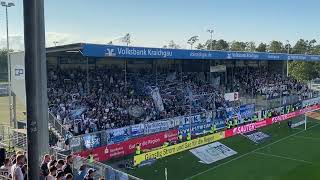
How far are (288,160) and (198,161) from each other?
6.28 meters

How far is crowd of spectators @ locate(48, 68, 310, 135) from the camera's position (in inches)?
1006

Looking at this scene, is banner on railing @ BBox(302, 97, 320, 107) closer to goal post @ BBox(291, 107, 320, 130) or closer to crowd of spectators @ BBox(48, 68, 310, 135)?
goal post @ BBox(291, 107, 320, 130)

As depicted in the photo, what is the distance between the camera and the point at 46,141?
10.9 m

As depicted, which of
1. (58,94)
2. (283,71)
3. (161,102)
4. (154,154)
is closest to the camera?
(154,154)

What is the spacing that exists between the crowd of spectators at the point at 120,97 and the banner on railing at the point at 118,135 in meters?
1.24

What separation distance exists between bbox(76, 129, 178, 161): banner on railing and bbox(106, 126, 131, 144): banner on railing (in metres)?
0.46

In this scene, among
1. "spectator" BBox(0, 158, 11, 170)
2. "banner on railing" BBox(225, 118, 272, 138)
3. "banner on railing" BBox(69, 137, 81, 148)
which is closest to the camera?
"spectator" BBox(0, 158, 11, 170)

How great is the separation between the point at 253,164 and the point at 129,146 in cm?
838

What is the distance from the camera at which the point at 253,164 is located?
27.0 meters

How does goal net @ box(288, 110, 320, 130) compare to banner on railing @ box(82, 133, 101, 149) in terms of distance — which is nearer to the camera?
banner on railing @ box(82, 133, 101, 149)

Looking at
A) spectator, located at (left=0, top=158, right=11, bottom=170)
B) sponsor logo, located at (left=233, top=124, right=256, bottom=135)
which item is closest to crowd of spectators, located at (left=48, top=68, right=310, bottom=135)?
sponsor logo, located at (left=233, top=124, right=256, bottom=135)

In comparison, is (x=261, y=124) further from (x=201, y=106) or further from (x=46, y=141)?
(x=46, y=141)

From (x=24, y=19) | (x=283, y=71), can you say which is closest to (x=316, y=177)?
(x=24, y=19)

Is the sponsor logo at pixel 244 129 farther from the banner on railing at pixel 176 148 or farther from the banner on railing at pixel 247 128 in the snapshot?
the banner on railing at pixel 176 148
